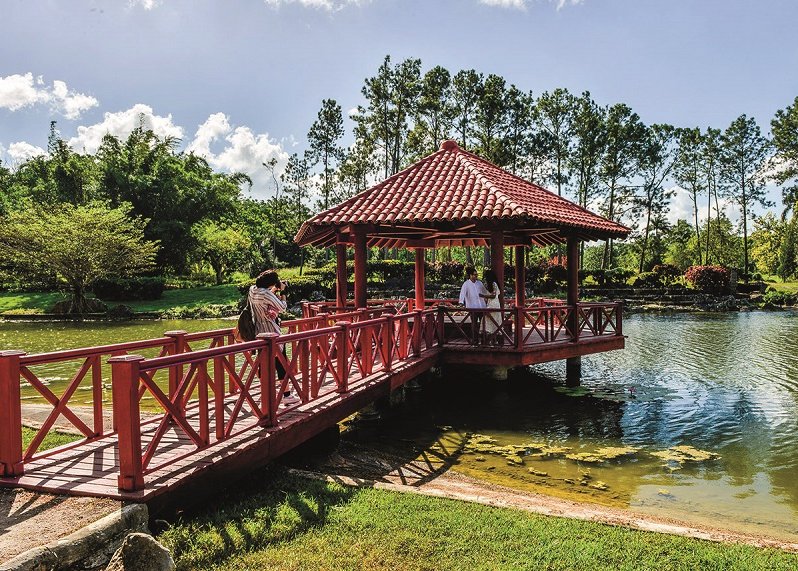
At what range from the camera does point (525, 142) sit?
44.5 meters

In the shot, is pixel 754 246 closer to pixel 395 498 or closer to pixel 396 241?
pixel 396 241

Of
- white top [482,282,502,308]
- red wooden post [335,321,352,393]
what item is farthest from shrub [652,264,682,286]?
red wooden post [335,321,352,393]

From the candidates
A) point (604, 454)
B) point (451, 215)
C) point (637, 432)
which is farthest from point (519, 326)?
point (604, 454)

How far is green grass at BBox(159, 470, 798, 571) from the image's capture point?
457cm

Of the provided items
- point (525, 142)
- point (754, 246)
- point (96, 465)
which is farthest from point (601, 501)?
point (754, 246)

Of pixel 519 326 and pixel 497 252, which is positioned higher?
pixel 497 252

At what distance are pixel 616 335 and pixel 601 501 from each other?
7224mm

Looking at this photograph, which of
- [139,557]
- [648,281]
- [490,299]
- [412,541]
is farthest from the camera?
[648,281]

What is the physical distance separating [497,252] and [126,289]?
101ft

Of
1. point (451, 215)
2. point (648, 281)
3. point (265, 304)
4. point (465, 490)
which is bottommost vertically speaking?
point (465, 490)

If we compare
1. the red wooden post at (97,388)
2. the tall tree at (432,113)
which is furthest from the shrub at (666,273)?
the red wooden post at (97,388)

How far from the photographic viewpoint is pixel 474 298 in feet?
40.3

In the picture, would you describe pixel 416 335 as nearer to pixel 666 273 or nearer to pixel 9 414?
pixel 9 414

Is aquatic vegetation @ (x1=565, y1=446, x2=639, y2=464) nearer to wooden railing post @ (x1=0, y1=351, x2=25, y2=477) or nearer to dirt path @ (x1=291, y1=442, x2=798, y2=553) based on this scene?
dirt path @ (x1=291, y1=442, x2=798, y2=553)
